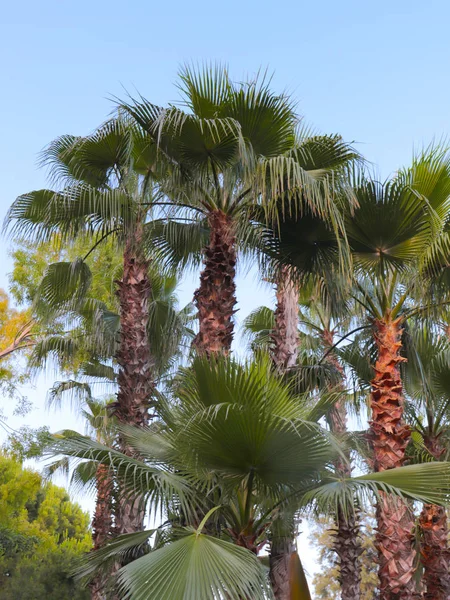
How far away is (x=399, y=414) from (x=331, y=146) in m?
3.30

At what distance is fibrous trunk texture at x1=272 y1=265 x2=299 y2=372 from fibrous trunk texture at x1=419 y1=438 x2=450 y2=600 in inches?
122

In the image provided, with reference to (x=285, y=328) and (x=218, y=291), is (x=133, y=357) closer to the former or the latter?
(x=218, y=291)

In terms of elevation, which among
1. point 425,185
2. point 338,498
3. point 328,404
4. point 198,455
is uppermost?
point 425,185

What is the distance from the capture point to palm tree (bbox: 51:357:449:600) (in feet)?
18.8

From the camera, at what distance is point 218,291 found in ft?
26.4

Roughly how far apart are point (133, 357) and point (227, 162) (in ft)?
9.31

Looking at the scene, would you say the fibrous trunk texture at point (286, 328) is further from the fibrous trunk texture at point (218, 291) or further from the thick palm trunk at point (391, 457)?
the fibrous trunk texture at point (218, 291)

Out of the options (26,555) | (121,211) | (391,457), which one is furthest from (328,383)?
(26,555)

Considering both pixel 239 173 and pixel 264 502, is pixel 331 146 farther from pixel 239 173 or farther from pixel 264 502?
pixel 264 502

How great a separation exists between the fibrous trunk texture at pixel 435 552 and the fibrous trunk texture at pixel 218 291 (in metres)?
4.76

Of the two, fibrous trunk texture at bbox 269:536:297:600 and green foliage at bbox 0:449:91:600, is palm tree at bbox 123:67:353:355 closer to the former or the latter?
fibrous trunk texture at bbox 269:536:297:600

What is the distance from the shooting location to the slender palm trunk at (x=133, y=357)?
8570 mm

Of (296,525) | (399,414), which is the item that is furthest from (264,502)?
(399,414)

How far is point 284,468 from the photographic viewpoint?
6.18 metres
